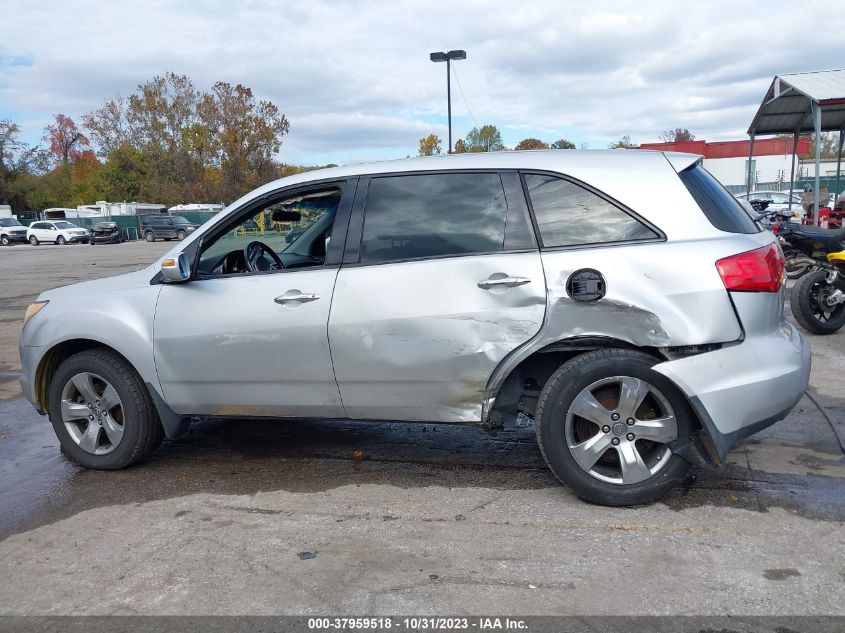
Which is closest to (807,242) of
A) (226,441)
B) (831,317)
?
(831,317)

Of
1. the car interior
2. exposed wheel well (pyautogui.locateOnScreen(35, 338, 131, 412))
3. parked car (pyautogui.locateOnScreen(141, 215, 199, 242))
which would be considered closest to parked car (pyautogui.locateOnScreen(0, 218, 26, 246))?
parked car (pyautogui.locateOnScreen(141, 215, 199, 242))

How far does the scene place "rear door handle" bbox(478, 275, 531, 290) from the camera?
3.74 m

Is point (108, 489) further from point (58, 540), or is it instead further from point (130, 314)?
point (130, 314)

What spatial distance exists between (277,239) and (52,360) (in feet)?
5.38

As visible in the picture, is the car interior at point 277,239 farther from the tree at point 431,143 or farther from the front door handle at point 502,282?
the tree at point 431,143

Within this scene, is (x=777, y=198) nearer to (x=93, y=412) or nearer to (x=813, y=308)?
(x=813, y=308)

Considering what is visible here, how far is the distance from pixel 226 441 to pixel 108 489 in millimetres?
988

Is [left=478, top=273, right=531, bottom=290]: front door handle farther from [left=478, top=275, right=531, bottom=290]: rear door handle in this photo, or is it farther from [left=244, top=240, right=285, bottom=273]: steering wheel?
[left=244, top=240, right=285, bottom=273]: steering wheel

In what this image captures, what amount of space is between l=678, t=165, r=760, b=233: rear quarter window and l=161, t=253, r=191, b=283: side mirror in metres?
2.79

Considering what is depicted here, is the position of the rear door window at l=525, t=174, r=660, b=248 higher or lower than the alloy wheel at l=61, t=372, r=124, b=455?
higher

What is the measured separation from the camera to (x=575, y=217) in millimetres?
3822

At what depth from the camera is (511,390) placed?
401 centimetres

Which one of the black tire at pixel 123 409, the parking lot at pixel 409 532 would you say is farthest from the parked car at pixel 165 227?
the black tire at pixel 123 409

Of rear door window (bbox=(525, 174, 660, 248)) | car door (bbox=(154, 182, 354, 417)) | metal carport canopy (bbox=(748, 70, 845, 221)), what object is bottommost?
car door (bbox=(154, 182, 354, 417))
